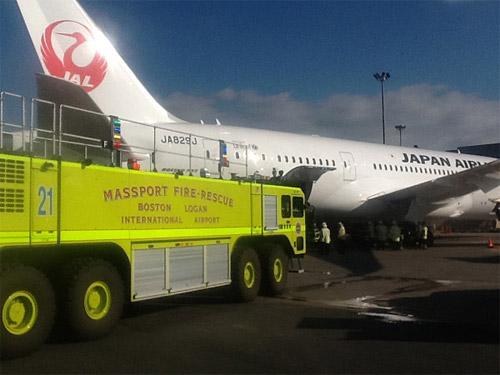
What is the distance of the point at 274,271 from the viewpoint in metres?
13.3

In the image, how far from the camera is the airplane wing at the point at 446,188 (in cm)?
2559

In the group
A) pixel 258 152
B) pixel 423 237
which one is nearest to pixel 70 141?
pixel 258 152

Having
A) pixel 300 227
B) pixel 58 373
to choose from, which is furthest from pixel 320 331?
pixel 300 227

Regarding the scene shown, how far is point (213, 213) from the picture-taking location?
11352 mm

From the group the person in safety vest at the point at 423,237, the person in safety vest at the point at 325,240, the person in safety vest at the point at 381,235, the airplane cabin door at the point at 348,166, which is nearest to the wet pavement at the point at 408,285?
the person in safety vest at the point at 325,240

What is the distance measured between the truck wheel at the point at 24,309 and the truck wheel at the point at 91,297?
334 mm

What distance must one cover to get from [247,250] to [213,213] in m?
1.50

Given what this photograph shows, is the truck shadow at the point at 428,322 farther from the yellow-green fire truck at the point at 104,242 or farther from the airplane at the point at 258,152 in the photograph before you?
the airplane at the point at 258,152

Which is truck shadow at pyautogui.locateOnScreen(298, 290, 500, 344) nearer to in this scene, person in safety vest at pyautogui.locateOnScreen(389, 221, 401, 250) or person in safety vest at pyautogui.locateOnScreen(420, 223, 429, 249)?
person in safety vest at pyautogui.locateOnScreen(389, 221, 401, 250)

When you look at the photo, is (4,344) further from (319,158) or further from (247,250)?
(319,158)

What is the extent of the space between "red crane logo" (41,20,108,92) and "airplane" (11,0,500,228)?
3 cm

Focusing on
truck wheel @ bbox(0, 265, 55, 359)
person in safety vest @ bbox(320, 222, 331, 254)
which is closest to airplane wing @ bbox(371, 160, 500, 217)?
person in safety vest @ bbox(320, 222, 331, 254)

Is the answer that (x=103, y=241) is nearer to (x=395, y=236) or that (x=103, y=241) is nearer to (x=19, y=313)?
(x=19, y=313)

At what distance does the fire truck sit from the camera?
7.55m
